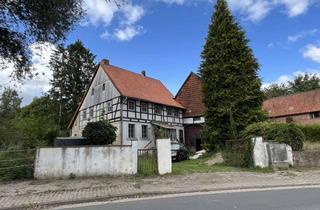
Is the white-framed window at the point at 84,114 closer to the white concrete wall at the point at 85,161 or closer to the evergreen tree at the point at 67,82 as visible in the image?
the evergreen tree at the point at 67,82

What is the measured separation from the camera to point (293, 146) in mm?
17875

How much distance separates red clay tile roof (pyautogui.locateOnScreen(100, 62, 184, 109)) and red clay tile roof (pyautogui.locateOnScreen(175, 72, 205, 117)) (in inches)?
40.1

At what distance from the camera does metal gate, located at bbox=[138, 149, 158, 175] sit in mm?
15219

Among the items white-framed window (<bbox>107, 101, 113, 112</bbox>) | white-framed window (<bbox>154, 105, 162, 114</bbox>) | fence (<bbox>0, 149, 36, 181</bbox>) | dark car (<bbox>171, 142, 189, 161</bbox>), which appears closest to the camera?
fence (<bbox>0, 149, 36, 181</bbox>)

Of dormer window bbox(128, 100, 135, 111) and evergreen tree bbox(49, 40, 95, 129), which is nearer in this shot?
dormer window bbox(128, 100, 135, 111)

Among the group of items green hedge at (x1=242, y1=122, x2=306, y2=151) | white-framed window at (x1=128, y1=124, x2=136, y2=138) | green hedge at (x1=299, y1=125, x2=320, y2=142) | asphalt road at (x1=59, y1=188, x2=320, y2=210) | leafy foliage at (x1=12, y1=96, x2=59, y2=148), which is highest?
leafy foliage at (x1=12, y1=96, x2=59, y2=148)

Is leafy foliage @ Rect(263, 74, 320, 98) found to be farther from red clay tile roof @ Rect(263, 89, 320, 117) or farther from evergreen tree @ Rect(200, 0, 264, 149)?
evergreen tree @ Rect(200, 0, 264, 149)

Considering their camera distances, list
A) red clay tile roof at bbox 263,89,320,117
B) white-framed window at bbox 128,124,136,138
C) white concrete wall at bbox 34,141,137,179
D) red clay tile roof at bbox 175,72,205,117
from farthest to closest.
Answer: red clay tile roof at bbox 263,89,320,117 < red clay tile roof at bbox 175,72,205,117 < white-framed window at bbox 128,124,136,138 < white concrete wall at bbox 34,141,137,179

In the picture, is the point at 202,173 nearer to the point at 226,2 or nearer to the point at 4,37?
the point at 4,37

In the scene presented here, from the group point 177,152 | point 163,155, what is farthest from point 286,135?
point 177,152

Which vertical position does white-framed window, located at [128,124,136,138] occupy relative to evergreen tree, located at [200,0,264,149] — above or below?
below

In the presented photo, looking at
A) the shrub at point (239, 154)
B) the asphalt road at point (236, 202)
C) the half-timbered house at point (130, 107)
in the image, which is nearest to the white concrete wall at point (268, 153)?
the shrub at point (239, 154)

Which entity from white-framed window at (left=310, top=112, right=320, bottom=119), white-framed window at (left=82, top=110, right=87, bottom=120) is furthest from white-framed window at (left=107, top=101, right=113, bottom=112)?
white-framed window at (left=310, top=112, right=320, bottom=119)

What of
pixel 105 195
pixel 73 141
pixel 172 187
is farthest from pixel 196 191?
pixel 73 141
